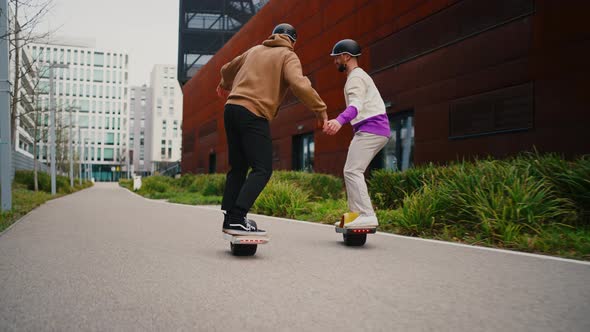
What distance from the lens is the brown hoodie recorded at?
14.7 ft

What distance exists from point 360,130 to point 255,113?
128 cm

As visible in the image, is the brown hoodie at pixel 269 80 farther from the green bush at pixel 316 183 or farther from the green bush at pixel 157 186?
the green bush at pixel 157 186

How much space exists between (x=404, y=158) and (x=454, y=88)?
10.1 ft

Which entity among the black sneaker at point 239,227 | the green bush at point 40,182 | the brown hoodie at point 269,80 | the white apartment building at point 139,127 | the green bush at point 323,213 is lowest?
the green bush at point 323,213

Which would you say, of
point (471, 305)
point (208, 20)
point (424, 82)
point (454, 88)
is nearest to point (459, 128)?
point (454, 88)

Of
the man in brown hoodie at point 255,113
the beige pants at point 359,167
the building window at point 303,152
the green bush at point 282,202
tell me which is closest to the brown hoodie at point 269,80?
the man in brown hoodie at point 255,113

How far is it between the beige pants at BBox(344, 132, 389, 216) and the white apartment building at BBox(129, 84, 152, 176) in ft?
419

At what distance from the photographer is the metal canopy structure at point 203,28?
4681 cm

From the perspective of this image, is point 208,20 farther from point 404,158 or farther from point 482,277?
point 482,277

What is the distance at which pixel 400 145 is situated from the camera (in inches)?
663

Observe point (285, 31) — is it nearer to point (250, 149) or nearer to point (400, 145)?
point (250, 149)

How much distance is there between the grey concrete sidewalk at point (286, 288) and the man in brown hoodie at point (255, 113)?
0.50m

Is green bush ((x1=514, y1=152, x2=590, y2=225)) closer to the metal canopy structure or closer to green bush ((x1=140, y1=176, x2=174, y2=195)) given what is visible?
green bush ((x1=140, y1=176, x2=174, y2=195))

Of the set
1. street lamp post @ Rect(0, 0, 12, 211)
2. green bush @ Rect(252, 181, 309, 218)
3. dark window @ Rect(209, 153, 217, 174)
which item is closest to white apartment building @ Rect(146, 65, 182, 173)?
dark window @ Rect(209, 153, 217, 174)
